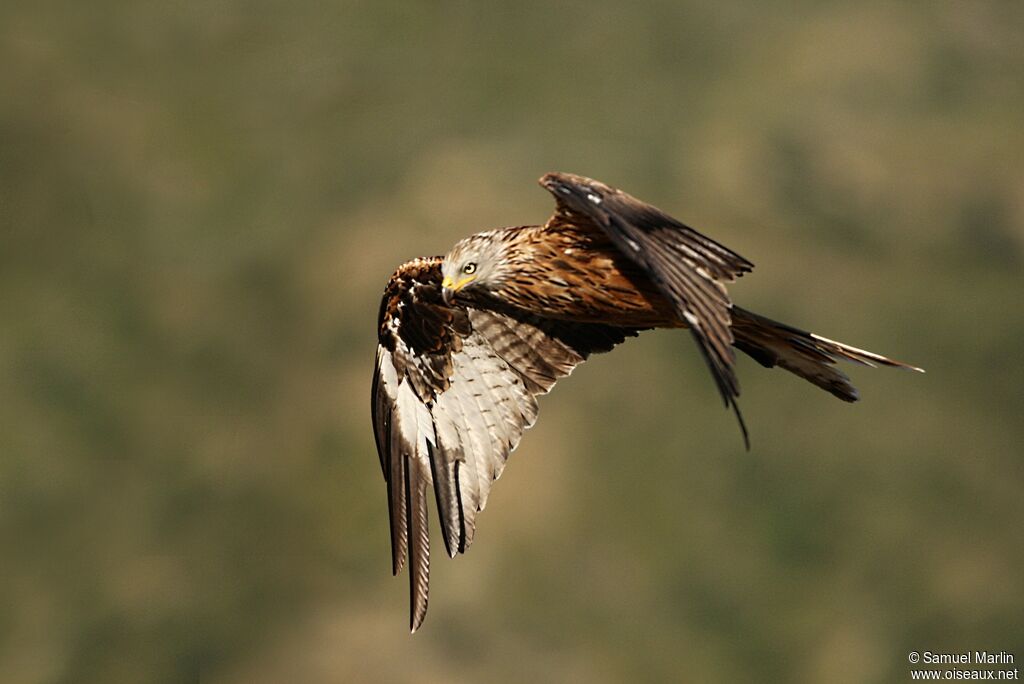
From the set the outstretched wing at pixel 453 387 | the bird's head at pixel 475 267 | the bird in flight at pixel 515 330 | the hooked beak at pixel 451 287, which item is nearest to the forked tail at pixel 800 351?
the bird in flight at pixel 515 330

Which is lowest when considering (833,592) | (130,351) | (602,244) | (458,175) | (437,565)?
(833,592)

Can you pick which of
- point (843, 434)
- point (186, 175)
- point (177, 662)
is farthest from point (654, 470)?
point (186, 175)

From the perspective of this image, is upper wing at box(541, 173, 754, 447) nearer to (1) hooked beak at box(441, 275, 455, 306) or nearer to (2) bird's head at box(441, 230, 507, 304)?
(2) bird's head at box(441, 230, 507, 304)

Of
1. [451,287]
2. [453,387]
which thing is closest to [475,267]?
[451,287]

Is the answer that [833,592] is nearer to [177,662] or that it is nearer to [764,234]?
[764,234]

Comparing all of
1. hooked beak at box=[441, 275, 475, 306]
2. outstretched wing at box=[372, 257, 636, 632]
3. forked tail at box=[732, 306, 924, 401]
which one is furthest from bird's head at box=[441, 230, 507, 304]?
forked tail at box=[732, 306, 924, 401]

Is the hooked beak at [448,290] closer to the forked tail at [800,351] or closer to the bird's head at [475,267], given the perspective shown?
the bird's head at [475,267]
